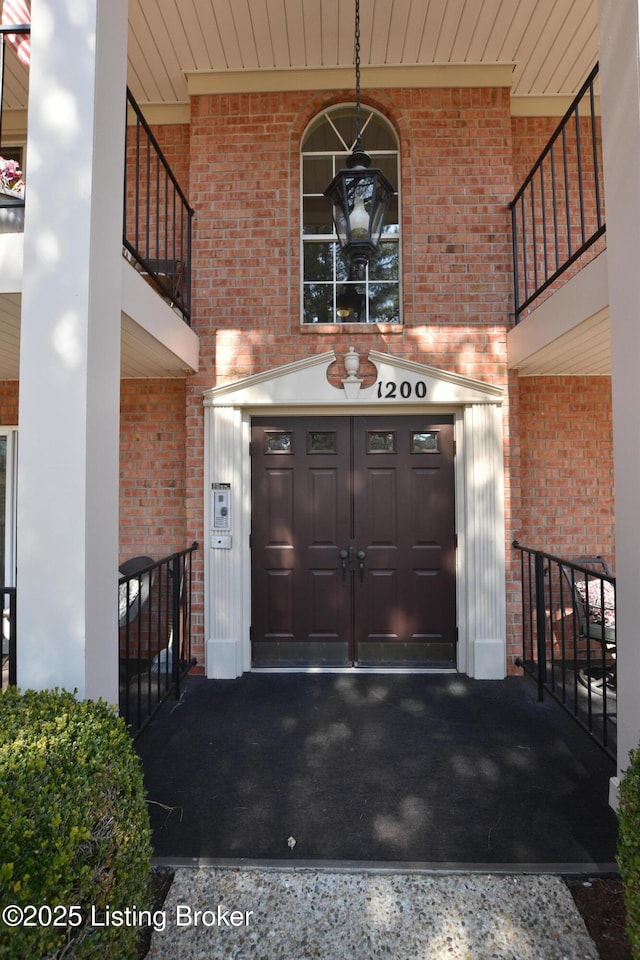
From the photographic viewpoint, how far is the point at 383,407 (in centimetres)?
457

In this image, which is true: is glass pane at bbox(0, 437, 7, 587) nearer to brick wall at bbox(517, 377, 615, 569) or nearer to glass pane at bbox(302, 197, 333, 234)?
glass pane at bbox(302, 197, 333, 234)

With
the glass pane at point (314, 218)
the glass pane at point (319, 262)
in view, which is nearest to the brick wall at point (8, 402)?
the glass pane at point (319, 262)

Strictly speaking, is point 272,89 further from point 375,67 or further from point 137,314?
point 137,314

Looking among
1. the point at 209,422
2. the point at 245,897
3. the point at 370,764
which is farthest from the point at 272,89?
the point at 245,897

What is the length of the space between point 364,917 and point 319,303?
4.46m

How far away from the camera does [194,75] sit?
15.1 feet

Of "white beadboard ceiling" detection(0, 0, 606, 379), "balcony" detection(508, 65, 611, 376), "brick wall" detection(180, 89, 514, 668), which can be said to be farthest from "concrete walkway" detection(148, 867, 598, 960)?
"white beadboard ceiling" detection(0, 0, 606, 379)

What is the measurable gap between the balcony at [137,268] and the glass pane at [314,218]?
3.57ft

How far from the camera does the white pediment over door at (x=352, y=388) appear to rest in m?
4.46

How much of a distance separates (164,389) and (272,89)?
2.98 m

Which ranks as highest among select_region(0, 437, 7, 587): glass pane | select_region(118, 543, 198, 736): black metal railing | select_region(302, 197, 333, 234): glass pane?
select_region(302, 197, 333, 234): glass pane

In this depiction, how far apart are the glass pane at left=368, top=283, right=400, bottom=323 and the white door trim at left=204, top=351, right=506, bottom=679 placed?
529 mm

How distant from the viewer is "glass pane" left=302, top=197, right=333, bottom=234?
15.9 ft

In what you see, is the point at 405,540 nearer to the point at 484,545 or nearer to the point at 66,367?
the point at 484,545
